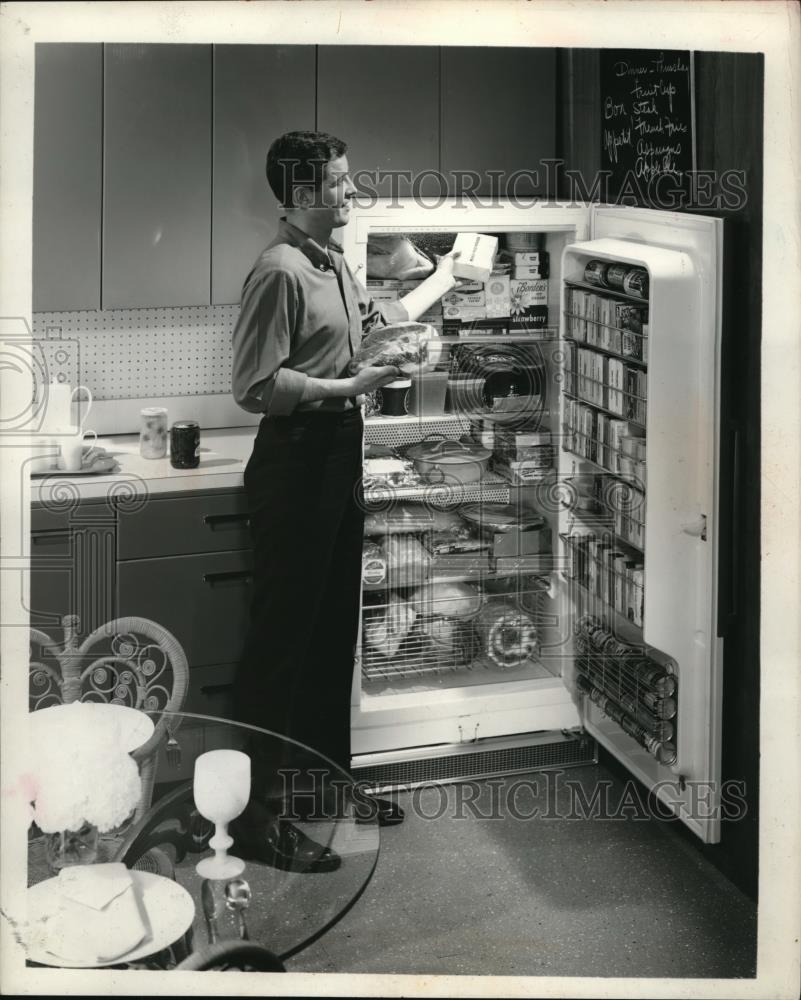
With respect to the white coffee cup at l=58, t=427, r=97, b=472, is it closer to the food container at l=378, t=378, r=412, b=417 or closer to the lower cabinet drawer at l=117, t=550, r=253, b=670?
the lower cabinet drawer at l=117, t=550, r=253, b=670

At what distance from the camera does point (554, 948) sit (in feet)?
9.51

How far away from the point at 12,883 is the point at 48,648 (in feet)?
1.73

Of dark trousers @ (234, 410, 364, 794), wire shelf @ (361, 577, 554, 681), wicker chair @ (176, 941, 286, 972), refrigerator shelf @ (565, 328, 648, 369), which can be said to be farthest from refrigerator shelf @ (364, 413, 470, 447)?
wicker chair @ (176, 941, 286, 972)

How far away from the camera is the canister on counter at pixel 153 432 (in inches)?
113

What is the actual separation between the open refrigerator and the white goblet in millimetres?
1171

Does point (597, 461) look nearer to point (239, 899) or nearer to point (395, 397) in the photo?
point (395, 397)

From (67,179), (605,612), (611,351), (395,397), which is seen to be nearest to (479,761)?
(605,612)

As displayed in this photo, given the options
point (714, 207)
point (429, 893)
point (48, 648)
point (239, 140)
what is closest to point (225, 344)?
point (239, 140)

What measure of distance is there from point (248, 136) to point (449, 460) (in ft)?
3.56

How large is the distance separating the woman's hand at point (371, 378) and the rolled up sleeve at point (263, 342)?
182mm

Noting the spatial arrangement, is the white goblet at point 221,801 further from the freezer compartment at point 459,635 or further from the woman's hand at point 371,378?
the freezer compartment at point 459,635

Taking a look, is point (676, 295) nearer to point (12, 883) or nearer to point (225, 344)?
point (225, 344)

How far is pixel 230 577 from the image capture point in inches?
116

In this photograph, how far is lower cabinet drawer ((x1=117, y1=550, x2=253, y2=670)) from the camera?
114 inches
